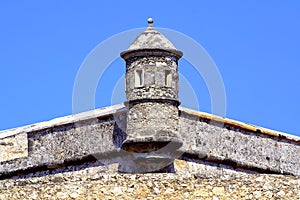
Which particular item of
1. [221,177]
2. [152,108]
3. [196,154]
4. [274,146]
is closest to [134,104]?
[152,108]

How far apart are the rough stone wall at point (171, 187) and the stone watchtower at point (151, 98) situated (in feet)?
26.8

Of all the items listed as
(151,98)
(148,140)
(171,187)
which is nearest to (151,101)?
(151,98)

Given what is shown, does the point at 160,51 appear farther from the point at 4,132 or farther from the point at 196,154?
the point at 4,132

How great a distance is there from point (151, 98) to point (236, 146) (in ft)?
10.5

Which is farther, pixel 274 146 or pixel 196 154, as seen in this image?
Answer: pixel 274 146

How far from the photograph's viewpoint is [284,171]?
23.2m

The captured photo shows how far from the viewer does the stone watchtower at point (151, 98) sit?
1931 centimetres

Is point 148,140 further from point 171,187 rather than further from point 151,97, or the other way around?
point 171,187

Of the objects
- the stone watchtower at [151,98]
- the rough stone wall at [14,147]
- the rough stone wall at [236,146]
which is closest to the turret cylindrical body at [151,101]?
the stone watchtower at [151,98]

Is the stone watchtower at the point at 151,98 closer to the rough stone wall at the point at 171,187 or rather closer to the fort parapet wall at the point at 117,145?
the fort parapet wall at the point at 117,145

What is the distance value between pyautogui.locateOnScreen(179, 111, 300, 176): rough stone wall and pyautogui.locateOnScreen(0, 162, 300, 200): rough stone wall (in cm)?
913

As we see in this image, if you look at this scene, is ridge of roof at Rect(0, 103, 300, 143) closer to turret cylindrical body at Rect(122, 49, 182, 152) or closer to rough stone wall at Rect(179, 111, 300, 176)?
rough stone wall at Rect(179, 111, 300, 176)

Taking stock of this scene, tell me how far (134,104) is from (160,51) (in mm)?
1060

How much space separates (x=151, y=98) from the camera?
761 inches
